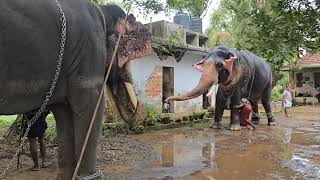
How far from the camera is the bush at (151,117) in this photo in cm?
1106

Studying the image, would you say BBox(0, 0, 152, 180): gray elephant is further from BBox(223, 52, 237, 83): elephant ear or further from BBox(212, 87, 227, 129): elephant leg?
BBox(212, 87, 227, 129): elephant leg

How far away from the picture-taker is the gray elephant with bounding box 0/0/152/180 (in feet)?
11.1

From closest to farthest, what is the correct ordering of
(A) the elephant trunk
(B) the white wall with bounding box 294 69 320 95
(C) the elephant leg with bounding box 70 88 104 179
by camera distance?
(C) the elephant leg with bounding box 70 88 104 179, (A) the elephant trunk, (B) the white wall with bounding box 294 69 320 95

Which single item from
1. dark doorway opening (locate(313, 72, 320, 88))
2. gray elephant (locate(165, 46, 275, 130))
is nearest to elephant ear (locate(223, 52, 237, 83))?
gray elephant (locate(165, 46, 275, 130))

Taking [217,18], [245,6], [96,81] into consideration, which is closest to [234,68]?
[96,81]

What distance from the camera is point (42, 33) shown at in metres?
3.55

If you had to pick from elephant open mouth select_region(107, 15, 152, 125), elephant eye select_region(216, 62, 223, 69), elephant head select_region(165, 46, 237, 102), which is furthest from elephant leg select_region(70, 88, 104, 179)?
elephant eye select_region(216, 62, 223, 69)

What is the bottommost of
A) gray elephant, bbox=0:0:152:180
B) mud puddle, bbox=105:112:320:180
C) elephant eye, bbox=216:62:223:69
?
mud puddle, bbox=105:112:320:180

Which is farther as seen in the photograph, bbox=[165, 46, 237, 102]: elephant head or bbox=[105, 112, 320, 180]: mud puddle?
bbox=[165, 46, 237, 102]: elephant head

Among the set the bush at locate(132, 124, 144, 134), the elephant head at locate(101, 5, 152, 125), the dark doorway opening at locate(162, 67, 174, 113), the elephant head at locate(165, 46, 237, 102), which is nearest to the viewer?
the elephant head at locate(101, 5, 152, 125)

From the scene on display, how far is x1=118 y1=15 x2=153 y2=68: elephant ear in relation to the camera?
4.63 meters

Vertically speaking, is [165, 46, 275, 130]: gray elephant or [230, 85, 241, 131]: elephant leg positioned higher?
[165, 46, 275, 130]: gray elephant

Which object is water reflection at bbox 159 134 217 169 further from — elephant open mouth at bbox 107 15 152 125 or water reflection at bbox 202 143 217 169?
elephant open mouth at bbox 107 15 152 125

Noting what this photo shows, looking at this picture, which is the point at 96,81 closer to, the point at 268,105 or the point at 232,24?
the point at 268,105
